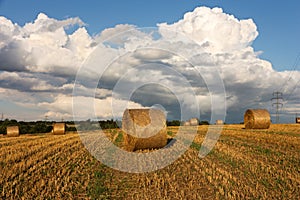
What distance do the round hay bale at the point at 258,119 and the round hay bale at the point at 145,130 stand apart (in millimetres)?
13400

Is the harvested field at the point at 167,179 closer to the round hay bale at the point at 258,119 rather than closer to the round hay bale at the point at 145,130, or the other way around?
the round hay bale at the point at 145,130

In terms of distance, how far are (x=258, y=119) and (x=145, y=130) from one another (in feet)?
48.4

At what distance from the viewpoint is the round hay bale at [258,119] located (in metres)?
25.1

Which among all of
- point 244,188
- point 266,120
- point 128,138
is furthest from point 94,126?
point 244,188

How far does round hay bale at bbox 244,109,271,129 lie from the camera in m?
25.1

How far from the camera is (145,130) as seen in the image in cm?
1363

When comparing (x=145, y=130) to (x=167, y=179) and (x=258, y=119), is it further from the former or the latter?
(x=258, y=119)

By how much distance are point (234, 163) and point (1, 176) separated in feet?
23.3

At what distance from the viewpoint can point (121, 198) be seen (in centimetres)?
665

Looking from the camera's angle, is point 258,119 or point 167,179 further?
point 258,119

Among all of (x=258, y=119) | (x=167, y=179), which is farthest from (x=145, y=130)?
(x=258, y=119)

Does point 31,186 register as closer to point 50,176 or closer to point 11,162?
point 50,176

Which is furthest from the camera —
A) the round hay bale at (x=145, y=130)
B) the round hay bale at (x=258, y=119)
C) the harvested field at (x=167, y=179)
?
the round hay bale at (x=258, y=119)

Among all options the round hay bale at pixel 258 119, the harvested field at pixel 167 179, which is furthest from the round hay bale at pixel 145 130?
the round hay bale at pixel 258 119
